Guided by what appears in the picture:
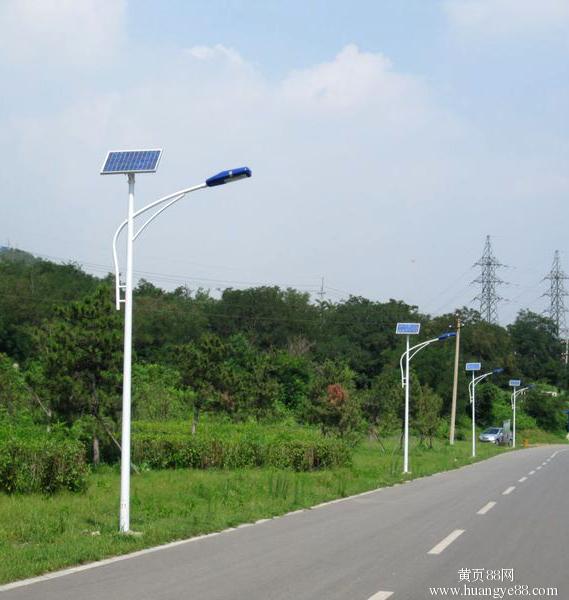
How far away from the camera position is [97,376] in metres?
23.6

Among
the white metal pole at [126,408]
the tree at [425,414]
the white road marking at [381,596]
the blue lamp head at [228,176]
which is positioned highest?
the blue lamp head at [228,176]

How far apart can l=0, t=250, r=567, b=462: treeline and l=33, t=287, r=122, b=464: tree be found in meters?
0.04

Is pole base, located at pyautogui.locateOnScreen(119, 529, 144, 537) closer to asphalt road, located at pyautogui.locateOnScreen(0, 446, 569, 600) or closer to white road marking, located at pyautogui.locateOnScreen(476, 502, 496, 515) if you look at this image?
asphalt road, located at pyautogui.locateOnScreen(0, 446, 569, 600)

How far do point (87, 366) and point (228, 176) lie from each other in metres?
12.9

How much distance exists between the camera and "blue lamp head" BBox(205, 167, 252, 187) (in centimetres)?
1213

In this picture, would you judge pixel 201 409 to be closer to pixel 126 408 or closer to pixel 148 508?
pixel 148 508

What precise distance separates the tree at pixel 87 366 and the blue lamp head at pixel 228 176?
12056 millimetres

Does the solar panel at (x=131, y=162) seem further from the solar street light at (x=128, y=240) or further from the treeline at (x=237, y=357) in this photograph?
the treeline at (x=237, y=357)

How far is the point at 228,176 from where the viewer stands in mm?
12180

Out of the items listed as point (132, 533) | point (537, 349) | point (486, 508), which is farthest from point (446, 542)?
point (537, 349)

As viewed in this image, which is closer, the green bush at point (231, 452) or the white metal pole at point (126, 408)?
the white metal pole at point (126, 408)

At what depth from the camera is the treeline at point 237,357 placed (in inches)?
938

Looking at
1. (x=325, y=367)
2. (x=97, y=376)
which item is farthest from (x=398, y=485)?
(x=325, y=367)

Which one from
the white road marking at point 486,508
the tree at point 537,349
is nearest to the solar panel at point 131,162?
A: the white road marking at point 486,508
